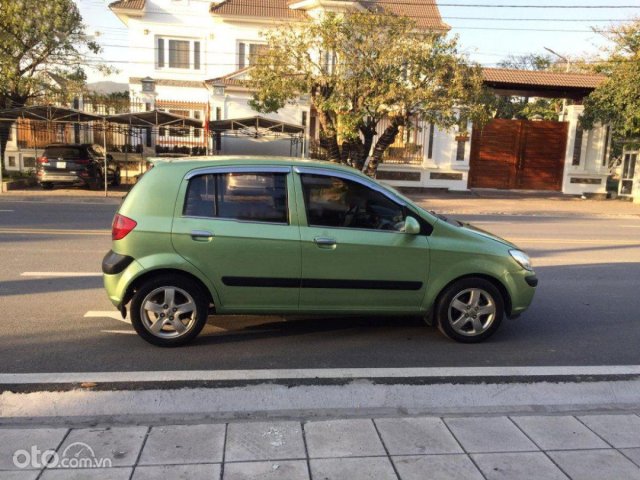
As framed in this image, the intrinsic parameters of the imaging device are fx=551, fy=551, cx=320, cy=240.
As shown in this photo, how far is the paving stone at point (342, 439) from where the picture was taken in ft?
10.8

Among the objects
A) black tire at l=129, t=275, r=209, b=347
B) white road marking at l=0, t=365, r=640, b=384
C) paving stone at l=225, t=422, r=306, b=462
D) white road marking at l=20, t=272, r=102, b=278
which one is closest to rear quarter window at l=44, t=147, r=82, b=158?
white road marking at l=20, t=272, r=102, b=278

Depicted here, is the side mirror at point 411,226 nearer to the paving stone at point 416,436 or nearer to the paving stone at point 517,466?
the paving stone at point 416,436

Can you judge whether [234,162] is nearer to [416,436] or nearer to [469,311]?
[469,311]

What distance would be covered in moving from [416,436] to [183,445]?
1.45 metres

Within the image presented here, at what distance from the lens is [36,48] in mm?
21750

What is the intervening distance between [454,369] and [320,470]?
1988 mm

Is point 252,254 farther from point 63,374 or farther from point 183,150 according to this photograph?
point 183,150

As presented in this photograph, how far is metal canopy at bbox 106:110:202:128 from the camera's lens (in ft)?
68.5

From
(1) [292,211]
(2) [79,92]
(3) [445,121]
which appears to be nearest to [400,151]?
(3) [445,121]

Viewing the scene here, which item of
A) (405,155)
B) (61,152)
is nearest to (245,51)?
(405,155)

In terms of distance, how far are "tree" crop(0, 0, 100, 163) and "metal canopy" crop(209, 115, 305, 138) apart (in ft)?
21.5

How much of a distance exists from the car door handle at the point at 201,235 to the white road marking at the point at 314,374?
3.70ft

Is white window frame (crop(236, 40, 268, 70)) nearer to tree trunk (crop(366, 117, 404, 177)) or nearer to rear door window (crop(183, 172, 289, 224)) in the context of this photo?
tree trunk (crop(366, 117, 404, 177))

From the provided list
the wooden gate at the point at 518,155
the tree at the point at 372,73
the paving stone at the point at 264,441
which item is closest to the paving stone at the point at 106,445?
the paving stone at the point at 264,441
